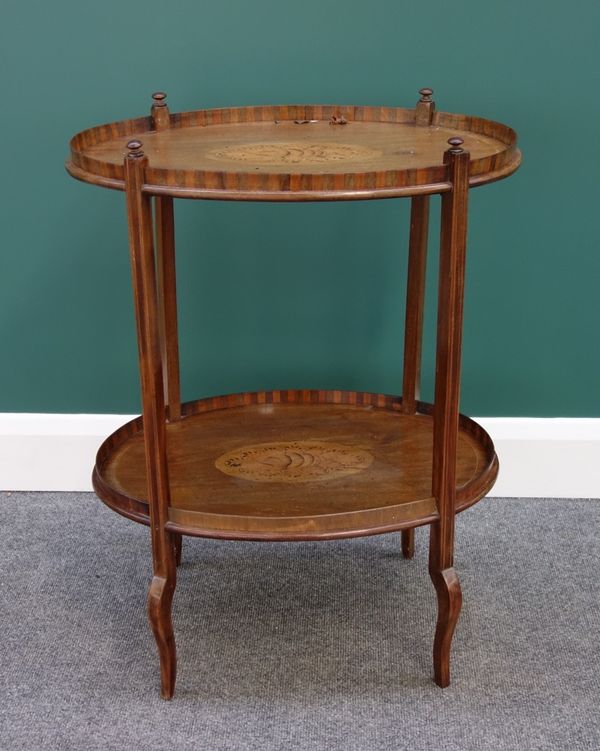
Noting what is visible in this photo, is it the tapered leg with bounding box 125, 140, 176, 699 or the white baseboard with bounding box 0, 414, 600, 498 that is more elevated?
the tapered leg with bounding box 125, 140, 176, 699

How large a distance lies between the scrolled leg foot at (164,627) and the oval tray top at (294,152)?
781mm

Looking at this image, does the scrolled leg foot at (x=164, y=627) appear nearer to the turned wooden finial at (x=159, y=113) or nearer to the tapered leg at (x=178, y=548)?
the tapered leg at (x=178, y=548)

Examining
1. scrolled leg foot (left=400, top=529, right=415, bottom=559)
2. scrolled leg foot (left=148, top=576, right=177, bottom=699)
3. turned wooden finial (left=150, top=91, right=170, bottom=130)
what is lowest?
scrolled leg foot (left=400, top=529, right=415, bottom=559)

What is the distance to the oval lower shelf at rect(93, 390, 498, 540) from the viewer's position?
2.02 metres

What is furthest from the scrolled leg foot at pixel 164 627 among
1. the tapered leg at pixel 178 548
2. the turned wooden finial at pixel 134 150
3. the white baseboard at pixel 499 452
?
the white baseboard at pixel 499 452

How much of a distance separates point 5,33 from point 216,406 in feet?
3.53

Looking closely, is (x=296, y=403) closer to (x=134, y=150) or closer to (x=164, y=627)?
(x=164, y=627)

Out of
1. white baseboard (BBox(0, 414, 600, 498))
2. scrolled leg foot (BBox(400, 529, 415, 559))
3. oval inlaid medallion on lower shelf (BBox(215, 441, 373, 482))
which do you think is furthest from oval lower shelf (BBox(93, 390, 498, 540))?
white baseboard (BBox(0, 414, 600, 498))

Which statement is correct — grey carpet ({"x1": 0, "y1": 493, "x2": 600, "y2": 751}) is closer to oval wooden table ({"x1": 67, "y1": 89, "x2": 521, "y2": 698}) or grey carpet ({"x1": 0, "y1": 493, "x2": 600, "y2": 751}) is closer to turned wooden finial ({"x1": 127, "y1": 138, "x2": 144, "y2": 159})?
oval wooden table ({"x1": 67, "y1": 89, "x2": 521, "y2": 698})

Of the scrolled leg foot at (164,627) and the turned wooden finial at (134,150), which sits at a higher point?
the turned wooden finial at (134,150)

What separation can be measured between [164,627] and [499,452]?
1182 mm

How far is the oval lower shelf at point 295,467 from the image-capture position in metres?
2.02

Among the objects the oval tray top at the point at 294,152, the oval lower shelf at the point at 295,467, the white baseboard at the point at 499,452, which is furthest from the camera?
the white baseboard at the point at 499,452

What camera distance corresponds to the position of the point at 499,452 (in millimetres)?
2934
